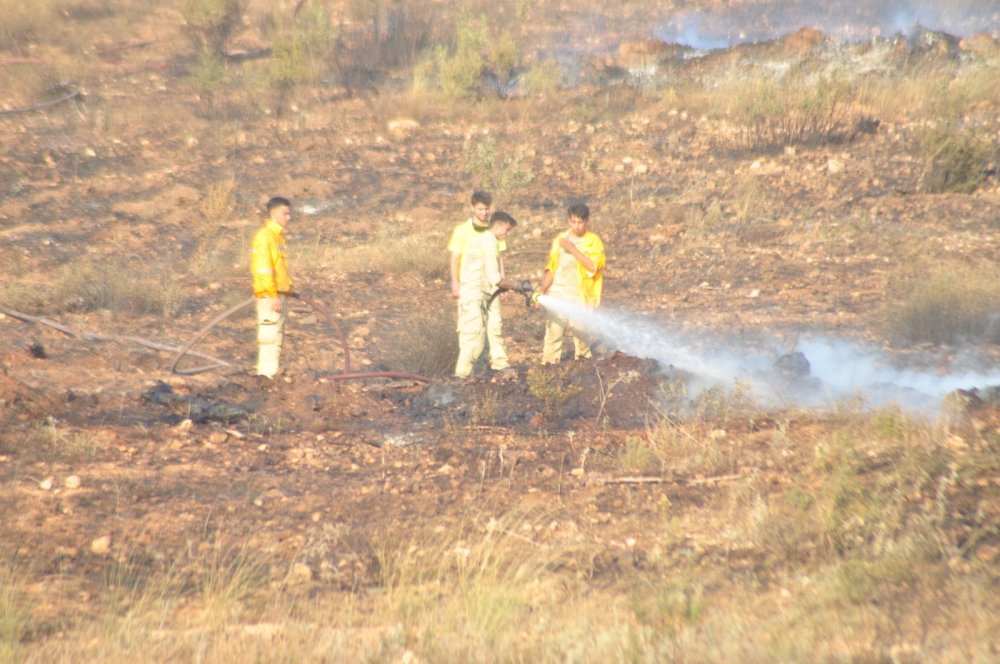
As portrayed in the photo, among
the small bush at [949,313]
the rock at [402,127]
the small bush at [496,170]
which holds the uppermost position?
the rock at [402,127]

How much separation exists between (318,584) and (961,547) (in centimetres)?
261

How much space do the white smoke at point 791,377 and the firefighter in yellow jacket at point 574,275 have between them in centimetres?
11

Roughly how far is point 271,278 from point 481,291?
1608 millimetres

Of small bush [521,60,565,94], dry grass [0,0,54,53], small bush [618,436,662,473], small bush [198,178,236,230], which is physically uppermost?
dry grass [0,0,54,53]

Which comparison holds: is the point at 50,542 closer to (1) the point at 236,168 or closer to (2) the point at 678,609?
(2) the point at 678,609

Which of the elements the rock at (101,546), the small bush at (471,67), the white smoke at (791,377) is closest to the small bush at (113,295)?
the white smoke at (791,377)

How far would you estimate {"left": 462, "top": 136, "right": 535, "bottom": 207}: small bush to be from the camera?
45.2 ft

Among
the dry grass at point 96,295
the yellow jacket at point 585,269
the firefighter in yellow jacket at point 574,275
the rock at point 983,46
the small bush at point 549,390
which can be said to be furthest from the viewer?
the rock at point 983,46

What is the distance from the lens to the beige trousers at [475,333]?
23.8 feet

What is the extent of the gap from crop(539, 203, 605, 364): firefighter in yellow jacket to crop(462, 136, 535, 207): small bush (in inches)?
250

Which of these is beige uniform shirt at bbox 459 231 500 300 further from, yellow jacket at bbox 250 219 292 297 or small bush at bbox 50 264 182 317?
small bush at bbox 50 264 182 317

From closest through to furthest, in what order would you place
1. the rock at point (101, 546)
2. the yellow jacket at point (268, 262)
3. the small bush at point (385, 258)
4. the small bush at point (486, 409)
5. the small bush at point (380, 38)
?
1. the rock at point (101, 546)
2. the small bush at point (486, 409)
3. the yellow jacket at point (268, 262)
4. the small bush at point (385, 258)
5. the small bush at point (380, 38)

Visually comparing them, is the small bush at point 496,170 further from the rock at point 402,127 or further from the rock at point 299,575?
the rock at point 299,575

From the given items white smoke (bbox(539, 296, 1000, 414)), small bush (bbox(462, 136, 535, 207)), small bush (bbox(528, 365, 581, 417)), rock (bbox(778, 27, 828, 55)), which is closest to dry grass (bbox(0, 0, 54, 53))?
small bush (bbox(462, 136, 535, 207))
